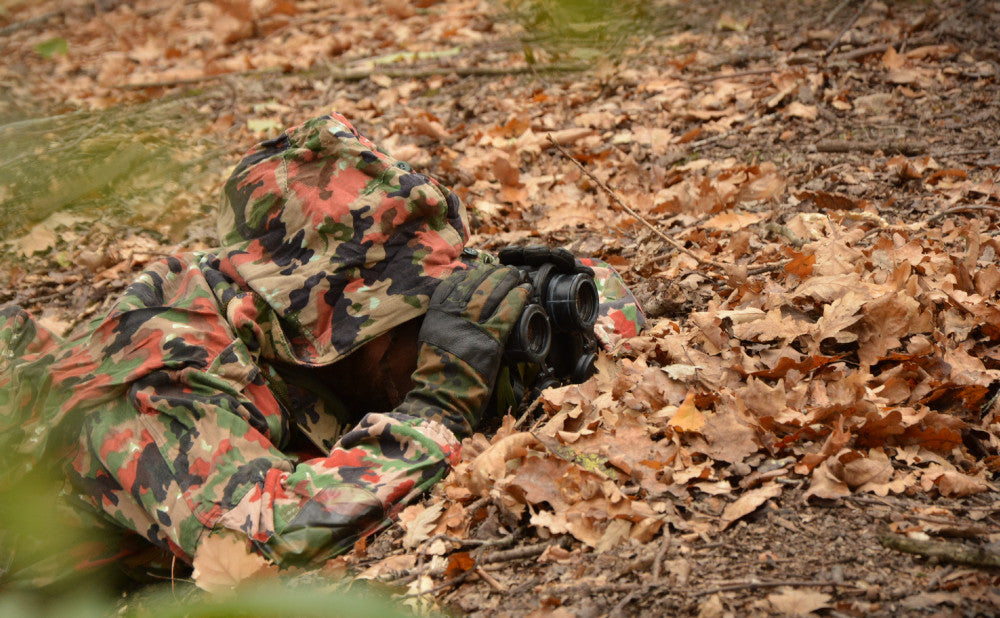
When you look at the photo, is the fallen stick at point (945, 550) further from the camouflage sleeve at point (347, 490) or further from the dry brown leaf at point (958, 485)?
the camouflage sleeve at point (347, 490)

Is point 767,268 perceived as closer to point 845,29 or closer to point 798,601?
point 798,601

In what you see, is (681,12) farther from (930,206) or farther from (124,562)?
(124,562)

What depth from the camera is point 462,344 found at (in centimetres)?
254

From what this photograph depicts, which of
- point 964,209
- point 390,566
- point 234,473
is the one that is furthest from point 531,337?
point 964,209

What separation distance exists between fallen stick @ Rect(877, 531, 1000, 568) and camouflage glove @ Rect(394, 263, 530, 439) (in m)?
1.19

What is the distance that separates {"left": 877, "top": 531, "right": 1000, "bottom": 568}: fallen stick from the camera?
1.68 m

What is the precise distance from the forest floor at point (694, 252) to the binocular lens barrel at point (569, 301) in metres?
0.20

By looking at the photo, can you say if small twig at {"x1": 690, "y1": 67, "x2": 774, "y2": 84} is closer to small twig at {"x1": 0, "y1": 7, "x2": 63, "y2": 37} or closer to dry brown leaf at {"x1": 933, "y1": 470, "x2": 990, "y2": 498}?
dry brown leaf at {"x1": 933, "y1": 470, "x2": 990, "y2": 498}

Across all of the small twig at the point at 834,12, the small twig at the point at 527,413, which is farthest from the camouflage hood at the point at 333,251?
the small twig at the point at 834,12

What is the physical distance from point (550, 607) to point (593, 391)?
0.98 meters

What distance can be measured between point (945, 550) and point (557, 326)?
4.40 ft

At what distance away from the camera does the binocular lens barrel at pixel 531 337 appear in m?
2.58

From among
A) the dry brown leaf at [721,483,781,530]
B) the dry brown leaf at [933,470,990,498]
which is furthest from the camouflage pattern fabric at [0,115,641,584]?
the dry brown leaf at [933,470,990,498]

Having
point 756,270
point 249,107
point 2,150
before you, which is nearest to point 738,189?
point 756,270
